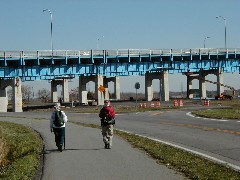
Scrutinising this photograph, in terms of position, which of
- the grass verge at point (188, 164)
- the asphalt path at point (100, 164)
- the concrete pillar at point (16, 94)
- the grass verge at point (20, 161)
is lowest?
the grass verge at point (20, 161)

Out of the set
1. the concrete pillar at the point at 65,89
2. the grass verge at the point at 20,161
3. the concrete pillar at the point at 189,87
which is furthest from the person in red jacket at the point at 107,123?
the concrete pillar at the point at 189,87

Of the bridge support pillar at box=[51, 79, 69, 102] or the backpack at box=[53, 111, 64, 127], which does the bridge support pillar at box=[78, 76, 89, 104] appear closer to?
the bridge support pillar at box=[51, 79, 69, 102]

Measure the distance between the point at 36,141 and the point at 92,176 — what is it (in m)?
9.74

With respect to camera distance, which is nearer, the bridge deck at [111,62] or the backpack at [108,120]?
the backpack at [108,120]

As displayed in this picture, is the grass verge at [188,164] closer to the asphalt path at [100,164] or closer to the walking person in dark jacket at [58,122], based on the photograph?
the asphalt path at [100,164]

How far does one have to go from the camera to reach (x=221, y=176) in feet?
30.8

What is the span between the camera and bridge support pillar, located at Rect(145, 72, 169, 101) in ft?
271

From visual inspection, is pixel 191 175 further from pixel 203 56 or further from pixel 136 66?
pixel 203 56

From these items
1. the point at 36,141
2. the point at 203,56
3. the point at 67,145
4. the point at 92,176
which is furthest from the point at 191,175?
the point at 203,56

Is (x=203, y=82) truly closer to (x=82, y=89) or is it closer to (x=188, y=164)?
(x=82, y=89)

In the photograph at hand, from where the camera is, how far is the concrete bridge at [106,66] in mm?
63344

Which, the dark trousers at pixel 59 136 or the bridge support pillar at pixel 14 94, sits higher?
the bridge support pillar at pixel 14 94

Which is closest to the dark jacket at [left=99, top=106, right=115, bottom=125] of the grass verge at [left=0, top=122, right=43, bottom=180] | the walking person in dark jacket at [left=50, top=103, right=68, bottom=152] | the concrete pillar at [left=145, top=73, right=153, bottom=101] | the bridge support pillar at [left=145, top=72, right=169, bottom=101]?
the walking person in dark jacket at [left=50, top=103, right=68, bottom=152]

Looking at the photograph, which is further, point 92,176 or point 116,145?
point 116,145
